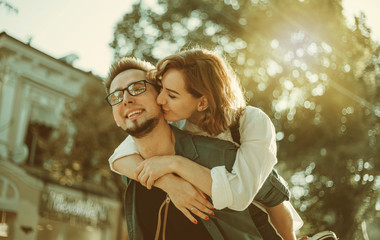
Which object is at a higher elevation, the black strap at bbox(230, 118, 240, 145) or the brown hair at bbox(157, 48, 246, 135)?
the brown hair at bbox(157, 48, 246, 135)

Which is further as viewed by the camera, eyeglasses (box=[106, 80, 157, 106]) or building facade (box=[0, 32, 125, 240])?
building facade (box=[0, 32, 125, 240])

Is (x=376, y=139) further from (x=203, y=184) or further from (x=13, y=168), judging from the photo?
(x=13, y=168)

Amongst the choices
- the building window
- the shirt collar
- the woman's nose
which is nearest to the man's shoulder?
the shirt collar

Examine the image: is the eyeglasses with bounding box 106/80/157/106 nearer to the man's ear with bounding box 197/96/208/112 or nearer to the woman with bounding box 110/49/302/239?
the woman with bounding box 110/49/302/239

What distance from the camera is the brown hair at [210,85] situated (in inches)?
95.2

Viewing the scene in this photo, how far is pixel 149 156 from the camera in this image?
2.63 metres

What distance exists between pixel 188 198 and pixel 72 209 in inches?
650

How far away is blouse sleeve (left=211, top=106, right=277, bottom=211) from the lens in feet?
7.03

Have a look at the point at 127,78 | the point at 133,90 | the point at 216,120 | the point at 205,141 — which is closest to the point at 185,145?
the point at 205,141

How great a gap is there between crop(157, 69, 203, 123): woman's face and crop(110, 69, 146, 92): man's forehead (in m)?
0.24

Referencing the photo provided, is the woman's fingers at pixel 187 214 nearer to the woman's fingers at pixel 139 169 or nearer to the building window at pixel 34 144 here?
the woman's fingers at pixel 139 169

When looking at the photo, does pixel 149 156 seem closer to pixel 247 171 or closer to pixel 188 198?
pixel 188 198

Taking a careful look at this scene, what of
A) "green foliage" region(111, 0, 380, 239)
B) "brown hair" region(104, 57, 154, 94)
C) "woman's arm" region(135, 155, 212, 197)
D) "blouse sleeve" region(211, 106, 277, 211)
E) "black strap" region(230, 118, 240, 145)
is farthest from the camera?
"green foliage" region(111, 0, 380, 239)

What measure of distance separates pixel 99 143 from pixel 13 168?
4755 millimetres
